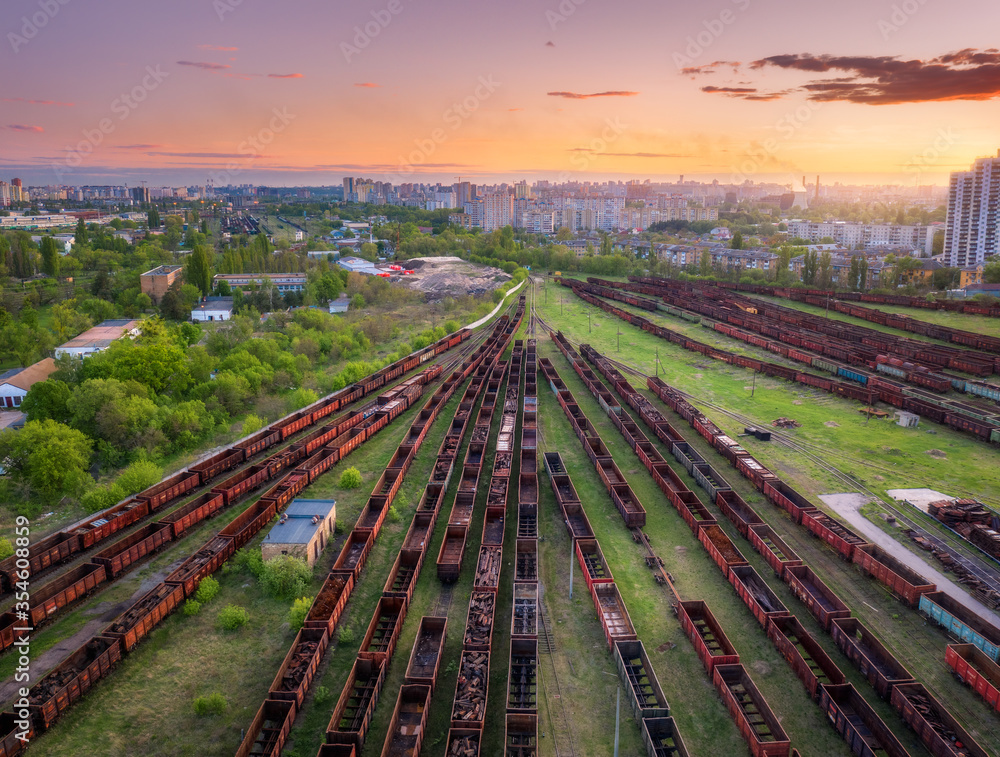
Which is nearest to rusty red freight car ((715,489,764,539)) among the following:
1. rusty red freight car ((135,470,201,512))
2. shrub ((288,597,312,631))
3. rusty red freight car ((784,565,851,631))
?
rusty red freight car ((784,565,851,631))

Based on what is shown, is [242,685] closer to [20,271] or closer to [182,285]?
[182,285]

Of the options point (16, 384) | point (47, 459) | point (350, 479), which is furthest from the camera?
point (16, 384)

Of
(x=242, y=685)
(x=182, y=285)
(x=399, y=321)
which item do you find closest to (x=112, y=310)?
(x=182, y=285)

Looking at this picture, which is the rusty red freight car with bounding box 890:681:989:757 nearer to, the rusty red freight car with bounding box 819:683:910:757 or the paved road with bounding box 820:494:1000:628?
the rusty red freight car with bounding box 819:683:910:757

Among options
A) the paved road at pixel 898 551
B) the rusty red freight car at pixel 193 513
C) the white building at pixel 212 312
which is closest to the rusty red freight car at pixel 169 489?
the rusty red freight car at pixel 193 513

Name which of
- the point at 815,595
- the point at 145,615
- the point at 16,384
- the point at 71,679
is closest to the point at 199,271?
the point at 16,384

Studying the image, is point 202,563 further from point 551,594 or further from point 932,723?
point 932,723

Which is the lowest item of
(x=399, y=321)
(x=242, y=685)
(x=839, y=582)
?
(x=242, y=685)

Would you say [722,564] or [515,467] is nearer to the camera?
[722,564]
